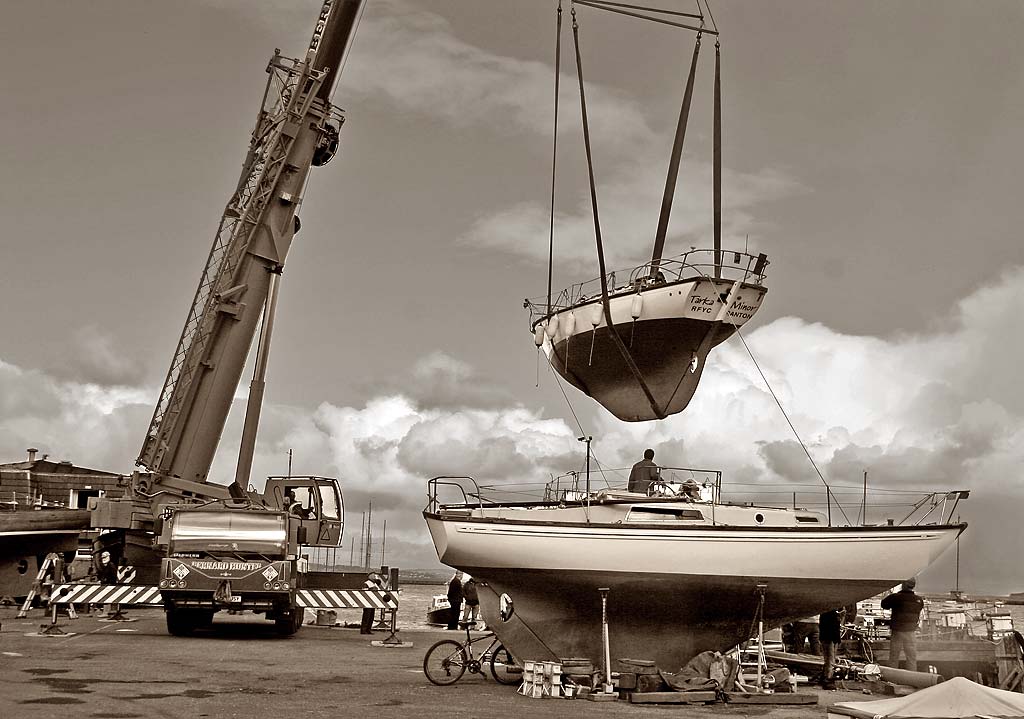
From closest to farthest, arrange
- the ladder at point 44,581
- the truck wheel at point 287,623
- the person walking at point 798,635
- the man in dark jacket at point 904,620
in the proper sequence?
the man in dark jacket at point 904,620 → the truck wheel at point 287,623 → the person walking at point 798,635 → the ladder at point 44,581

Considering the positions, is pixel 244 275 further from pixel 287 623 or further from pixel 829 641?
pixel 829 641

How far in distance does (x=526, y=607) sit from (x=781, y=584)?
4072mm

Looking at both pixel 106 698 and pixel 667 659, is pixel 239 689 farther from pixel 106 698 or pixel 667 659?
pixel 667 659

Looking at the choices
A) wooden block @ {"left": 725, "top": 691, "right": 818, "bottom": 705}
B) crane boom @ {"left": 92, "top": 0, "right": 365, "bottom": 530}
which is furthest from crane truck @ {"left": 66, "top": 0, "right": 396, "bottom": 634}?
A: wooden block @ {"left": 725, "top": 691, "right": 818, "bottom": 705}

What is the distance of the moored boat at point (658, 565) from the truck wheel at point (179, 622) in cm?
715

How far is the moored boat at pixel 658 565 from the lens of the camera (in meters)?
16.1

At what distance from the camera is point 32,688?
42.3 feet

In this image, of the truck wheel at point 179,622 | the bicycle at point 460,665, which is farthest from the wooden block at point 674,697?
the truck wheel at point 179,622

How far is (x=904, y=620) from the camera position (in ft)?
67.7

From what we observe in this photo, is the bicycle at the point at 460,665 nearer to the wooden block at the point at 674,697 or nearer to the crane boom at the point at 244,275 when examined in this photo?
the wooden block at the point at 674,697

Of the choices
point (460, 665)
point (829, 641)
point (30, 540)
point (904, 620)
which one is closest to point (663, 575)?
point (460, 665)

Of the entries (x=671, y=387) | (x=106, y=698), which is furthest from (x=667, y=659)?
(x=106, y=698)

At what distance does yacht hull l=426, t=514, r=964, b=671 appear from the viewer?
1611 cm

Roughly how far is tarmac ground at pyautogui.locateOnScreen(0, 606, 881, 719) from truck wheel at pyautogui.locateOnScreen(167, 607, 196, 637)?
575mm
